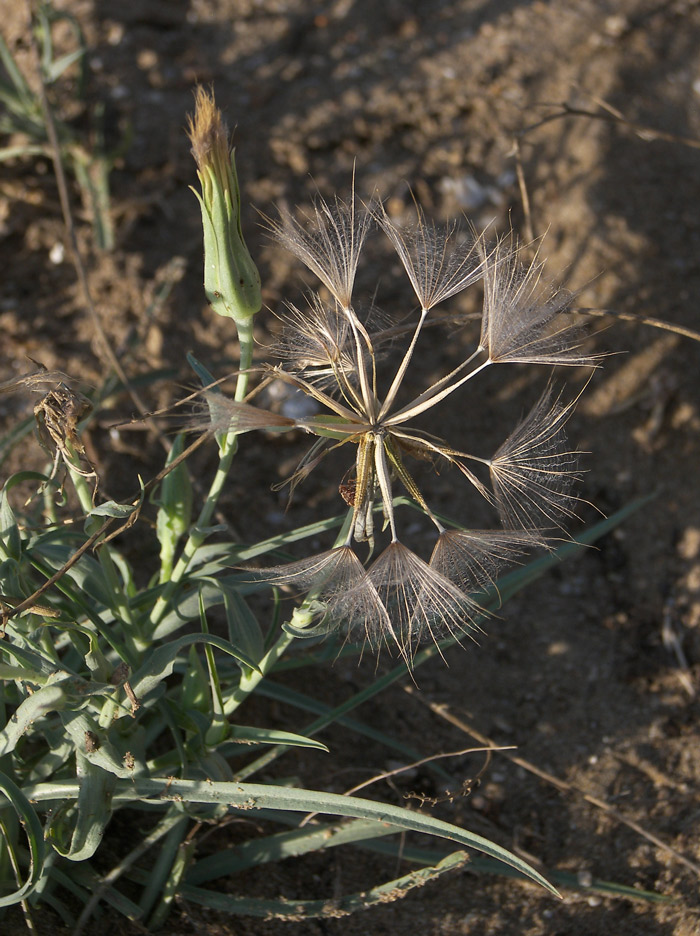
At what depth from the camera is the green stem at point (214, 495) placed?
1.49 m

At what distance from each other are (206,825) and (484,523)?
4.10 feet

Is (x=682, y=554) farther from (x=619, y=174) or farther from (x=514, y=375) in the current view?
(x=619, y=174)

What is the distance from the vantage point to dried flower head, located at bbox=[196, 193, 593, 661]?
1.42 m

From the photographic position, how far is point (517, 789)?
2.24 metres

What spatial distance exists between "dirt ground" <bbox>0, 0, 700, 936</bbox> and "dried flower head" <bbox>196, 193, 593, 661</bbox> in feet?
1.99

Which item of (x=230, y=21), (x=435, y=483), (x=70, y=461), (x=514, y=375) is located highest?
(x=230, y=21)

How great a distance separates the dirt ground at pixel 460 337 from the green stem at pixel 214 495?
2.01 ft

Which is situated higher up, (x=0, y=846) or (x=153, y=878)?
(x=0, y=846)

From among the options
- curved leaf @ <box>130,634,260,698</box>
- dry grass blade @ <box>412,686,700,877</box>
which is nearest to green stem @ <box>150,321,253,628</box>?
curved leaf @ <box>130,634,260,698</box>

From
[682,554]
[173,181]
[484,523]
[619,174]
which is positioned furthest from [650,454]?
[173,181]

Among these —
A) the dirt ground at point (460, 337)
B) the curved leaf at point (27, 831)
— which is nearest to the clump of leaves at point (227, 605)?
the curved leaf at point (27, 831)

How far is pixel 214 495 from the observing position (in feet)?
5.21

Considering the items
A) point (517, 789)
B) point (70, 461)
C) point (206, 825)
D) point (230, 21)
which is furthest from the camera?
point (230, 21)

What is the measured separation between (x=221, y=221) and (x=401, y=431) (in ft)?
1.54
